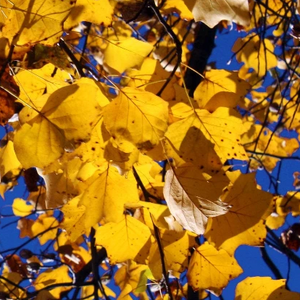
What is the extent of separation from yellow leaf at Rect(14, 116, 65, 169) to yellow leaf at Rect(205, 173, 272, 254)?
35 centimetres

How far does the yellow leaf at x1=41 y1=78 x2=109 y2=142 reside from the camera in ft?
2.34

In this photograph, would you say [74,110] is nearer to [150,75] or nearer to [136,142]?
[136,142]

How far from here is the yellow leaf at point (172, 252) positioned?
937 mm

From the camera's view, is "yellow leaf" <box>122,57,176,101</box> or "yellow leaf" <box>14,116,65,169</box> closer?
"yellow leaf" <box>14,116,65,169</box>

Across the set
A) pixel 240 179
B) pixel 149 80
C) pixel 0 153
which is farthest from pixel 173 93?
pixel 0 153

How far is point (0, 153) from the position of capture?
1.04m

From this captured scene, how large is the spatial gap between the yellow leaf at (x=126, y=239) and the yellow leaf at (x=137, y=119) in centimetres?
23

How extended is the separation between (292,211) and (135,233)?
1037mm

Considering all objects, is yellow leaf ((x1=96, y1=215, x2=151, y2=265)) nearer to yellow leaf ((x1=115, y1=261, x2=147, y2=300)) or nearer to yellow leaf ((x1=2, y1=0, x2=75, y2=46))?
yellow leaf ((x1=115, y1=261, x2=147, y2=300))

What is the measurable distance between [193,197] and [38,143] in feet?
0.85

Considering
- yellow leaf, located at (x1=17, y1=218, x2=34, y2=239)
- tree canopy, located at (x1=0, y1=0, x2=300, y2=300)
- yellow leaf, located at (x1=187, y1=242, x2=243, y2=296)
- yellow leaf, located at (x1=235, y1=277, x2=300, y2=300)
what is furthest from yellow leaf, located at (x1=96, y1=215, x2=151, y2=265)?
yellow leaf, located at (x1=17, y1=218, x2=34, y2=239)

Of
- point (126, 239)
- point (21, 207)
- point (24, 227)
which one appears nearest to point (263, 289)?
point (126, 239)

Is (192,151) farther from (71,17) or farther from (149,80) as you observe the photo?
(71,17)

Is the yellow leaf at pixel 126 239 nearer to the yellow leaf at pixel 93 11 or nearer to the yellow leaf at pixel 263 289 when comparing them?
the yellow leaf at pixel 263 289
